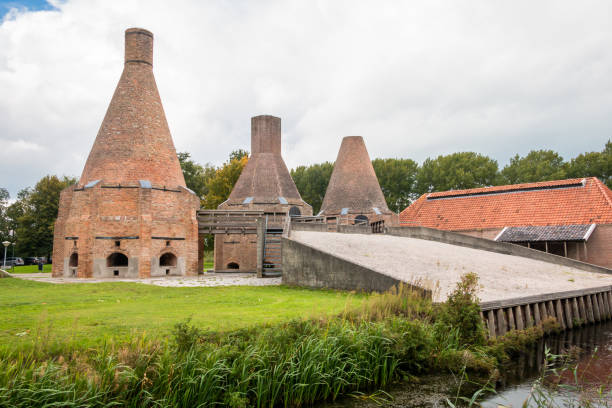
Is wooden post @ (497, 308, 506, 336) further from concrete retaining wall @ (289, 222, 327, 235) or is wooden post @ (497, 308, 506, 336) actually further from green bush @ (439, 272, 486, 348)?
concrete retaining wall @ (289, 222, 327, 235)

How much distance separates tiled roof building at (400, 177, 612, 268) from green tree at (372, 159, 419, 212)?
56.0 feet

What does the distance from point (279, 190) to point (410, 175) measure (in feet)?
75.8

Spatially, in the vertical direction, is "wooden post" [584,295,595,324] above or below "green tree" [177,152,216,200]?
below

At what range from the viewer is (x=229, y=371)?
18.4 ft

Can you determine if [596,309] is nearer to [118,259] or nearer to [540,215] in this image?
[540,215]

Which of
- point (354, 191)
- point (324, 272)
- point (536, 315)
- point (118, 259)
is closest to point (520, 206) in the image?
point (354, 191)

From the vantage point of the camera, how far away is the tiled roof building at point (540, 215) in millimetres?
21359

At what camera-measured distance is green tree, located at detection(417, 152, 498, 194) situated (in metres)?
43.6

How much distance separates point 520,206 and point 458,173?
1861 cm

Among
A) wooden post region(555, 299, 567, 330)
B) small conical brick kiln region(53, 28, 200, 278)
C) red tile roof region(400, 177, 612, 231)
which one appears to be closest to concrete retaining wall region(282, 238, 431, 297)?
wooden post region(555, 299, 567, 330)

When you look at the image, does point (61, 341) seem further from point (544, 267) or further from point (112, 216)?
point (544, 267)

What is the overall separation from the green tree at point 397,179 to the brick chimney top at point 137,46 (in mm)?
28646

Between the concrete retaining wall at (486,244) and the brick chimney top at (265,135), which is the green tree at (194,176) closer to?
the brick chimney top at (265,135)

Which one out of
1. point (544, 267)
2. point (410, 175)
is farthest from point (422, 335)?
point (410, 175)
